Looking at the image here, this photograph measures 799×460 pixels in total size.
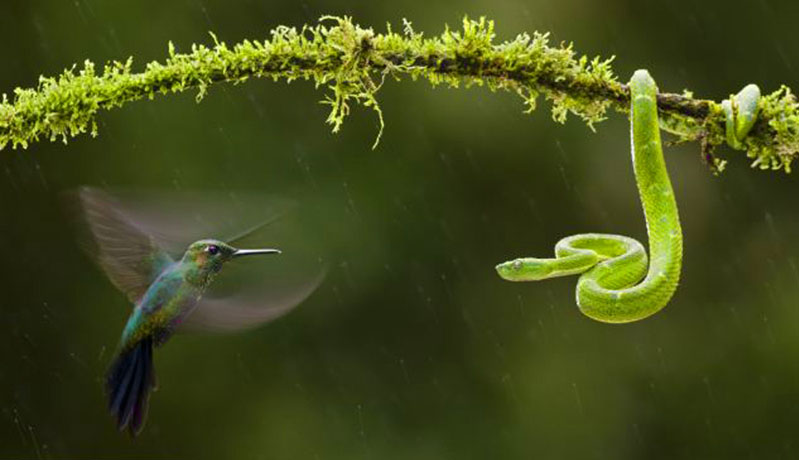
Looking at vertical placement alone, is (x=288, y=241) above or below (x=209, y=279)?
above

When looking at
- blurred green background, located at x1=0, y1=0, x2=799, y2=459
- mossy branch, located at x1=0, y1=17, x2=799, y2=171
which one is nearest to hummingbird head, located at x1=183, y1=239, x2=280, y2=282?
mossy branch, located at x1=0, y1=17, x2=799, y2=171

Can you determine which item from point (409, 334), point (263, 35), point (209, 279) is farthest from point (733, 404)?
point (209, 279)

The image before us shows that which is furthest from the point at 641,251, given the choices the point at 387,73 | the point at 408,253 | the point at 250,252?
→ the point at 408,253

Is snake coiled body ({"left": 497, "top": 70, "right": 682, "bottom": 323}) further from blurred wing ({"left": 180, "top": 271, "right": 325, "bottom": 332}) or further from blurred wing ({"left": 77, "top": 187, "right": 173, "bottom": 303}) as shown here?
blurred wing ({"left": 77, "top": 187, "right": 173, "bottom": 303})

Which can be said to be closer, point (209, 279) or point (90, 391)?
point (209, 279)

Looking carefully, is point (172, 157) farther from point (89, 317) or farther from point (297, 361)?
point (297, 361)

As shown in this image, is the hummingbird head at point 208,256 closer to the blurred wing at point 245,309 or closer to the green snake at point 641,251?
the blurred wing at point 245,309

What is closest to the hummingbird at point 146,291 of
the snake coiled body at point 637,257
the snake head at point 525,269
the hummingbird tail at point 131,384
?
the hummingbird tail at point 131,384
